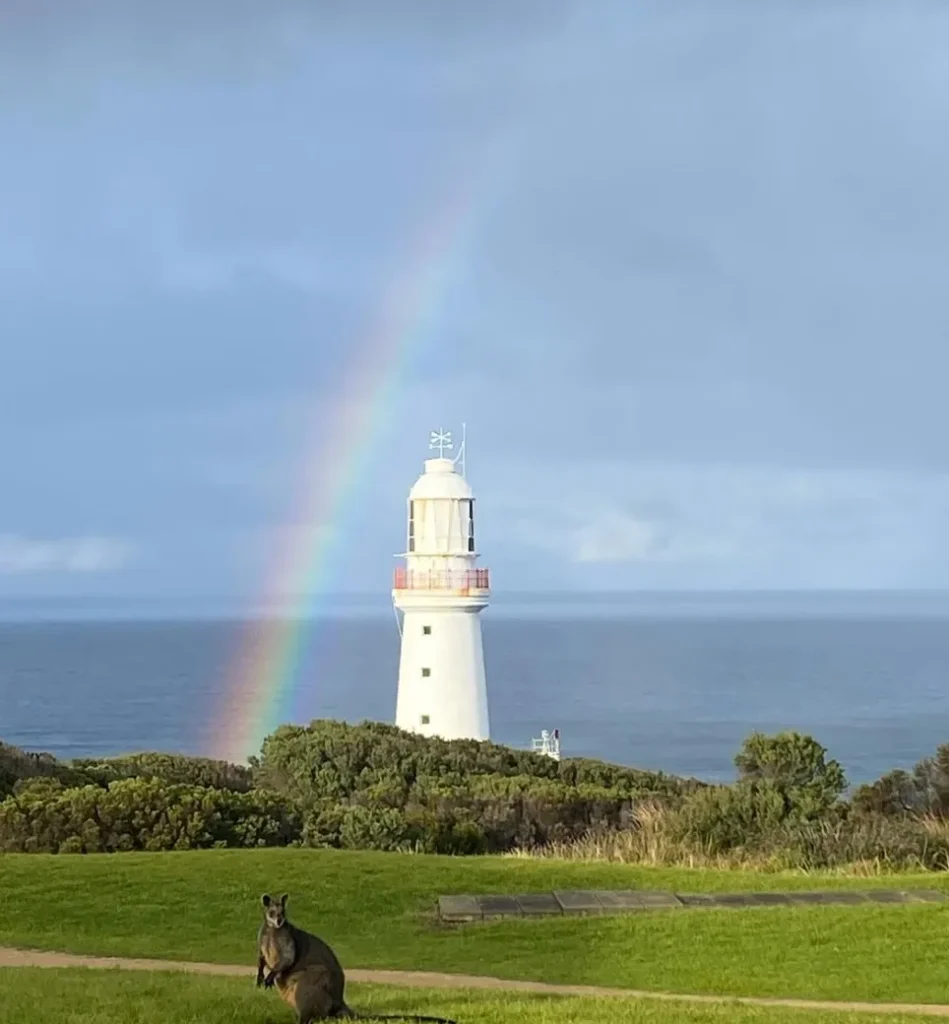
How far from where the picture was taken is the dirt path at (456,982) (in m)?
8.40

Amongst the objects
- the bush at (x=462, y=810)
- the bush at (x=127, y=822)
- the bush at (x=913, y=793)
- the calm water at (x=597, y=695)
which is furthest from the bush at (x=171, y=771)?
the calm water at (x=597, y=695)

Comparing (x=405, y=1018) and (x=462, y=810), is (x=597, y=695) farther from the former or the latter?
(x=405, y=1018)

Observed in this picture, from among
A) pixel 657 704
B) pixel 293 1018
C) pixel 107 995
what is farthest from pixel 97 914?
pixel 657 704

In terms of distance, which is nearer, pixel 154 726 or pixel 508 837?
pixel 508 837

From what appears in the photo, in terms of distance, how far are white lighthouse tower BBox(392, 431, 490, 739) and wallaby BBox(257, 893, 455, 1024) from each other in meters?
20.6

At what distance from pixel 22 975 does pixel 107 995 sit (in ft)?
3.50

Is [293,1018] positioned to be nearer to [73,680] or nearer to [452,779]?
[452,779]

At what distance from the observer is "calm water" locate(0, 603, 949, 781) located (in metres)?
62.1

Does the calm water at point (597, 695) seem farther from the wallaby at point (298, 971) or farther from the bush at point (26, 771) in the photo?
the wallaby at point (298, 971)

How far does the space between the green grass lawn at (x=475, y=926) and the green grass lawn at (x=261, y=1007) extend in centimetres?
141

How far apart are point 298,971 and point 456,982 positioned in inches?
105

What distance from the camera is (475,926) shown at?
10.9 meters

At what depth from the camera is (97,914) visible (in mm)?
11656

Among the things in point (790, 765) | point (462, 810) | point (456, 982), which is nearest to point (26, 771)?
point (462, 810)
